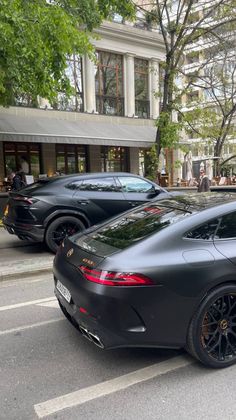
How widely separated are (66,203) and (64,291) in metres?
4.24

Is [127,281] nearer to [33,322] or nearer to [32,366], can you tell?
[32,366]

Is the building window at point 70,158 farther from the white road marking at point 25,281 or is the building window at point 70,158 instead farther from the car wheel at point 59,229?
the white road marking at point 25,281

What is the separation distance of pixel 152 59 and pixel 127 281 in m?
20.8

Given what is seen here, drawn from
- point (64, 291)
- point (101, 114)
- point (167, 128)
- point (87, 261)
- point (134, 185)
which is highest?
point (101, 114)

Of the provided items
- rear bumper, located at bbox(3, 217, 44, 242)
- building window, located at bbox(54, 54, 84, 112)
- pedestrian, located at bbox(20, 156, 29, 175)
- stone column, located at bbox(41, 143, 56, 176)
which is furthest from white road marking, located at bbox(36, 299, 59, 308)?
building window, located at bbox(54, 54, 84, 112)

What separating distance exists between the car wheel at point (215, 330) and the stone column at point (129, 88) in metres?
18.7

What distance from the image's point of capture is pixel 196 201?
4137mm

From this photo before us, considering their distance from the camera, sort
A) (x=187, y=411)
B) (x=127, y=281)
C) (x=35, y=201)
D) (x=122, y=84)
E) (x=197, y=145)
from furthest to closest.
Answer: (x=197, y=145), (x=122, y=84), (x=35, y=201), (x=127, y=281), (x=187, y=411)

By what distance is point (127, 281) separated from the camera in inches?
122

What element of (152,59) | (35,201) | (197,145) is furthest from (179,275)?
(197,145)

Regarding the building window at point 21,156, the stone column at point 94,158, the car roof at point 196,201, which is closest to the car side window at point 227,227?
the car roof at point 196,201

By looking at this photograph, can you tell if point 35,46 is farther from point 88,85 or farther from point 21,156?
point 88,85

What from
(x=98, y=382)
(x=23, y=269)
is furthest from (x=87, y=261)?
(x=23, y=269)

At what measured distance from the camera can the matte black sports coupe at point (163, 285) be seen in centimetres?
309
